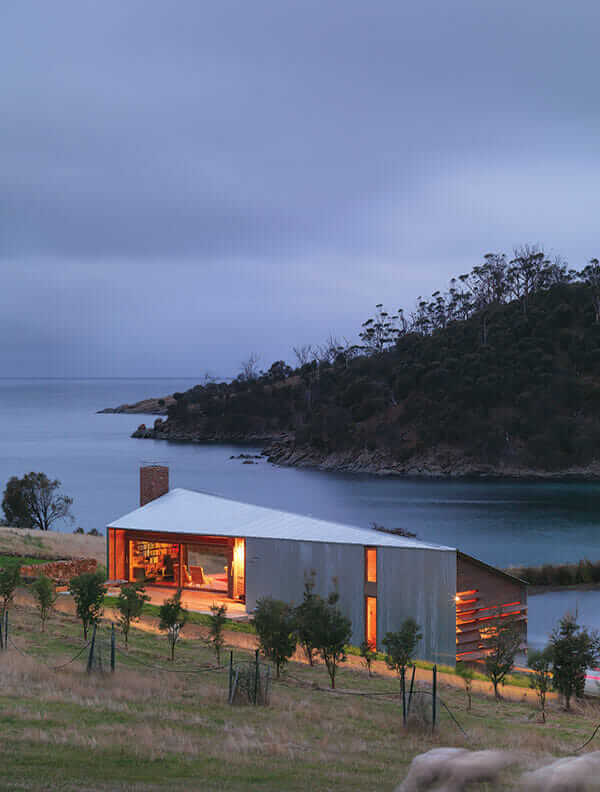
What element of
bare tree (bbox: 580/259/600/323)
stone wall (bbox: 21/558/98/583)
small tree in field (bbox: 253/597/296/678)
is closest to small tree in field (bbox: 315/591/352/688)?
small tree in field (bbox: 253/597/296/678)

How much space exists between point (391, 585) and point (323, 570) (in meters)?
1.53

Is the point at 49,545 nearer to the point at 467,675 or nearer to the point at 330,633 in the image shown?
the point at 467,675

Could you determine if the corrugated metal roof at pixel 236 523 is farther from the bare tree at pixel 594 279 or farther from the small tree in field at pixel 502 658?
the bare tree at pixel 594 279

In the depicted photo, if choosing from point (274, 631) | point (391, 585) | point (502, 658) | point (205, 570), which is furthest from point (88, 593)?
point (205, 570)

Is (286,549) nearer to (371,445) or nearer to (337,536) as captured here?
(337,536)

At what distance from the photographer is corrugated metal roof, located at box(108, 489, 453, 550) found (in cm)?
1667

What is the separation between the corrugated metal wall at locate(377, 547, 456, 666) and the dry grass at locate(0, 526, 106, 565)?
11.5 m

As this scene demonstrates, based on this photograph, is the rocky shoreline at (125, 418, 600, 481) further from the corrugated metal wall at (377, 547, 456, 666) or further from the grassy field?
the grassy field

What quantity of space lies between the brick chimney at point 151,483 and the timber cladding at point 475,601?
900 centimetres

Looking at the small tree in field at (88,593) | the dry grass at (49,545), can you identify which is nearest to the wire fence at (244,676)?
the small tree in field at (88,593)

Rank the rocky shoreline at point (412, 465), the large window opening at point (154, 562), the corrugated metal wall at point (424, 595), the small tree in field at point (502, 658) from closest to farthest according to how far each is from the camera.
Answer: the small tree in field at point (502, 658), the corrugated metal wall at point (424, 595), the large window opening at point (154, 562), the rocky shoreline at point (412, 465)

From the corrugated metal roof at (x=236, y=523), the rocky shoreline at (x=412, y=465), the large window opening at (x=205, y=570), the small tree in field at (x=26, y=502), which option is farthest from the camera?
the rocky shoreline at (x=412, y=465)

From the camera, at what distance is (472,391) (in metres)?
76.6

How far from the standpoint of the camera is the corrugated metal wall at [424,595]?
1554 cm
